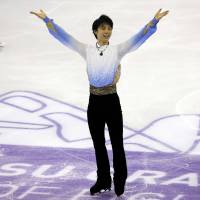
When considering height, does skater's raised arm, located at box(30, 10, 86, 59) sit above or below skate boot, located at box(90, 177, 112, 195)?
above

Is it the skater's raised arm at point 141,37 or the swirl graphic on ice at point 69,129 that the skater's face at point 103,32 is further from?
the swirl graphic on ice at point 69,129

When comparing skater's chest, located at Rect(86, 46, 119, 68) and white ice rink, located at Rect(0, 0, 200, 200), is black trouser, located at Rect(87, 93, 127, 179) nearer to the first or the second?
skater's chest, located at Rect(86, 46, 119, 68)

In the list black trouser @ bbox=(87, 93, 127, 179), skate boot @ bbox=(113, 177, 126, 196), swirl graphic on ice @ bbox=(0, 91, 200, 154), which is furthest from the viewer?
swirl graphic on ice @ bbox=(0, 91, 200, 154)

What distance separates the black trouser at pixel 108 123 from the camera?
6.40m

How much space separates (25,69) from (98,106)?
5.34m

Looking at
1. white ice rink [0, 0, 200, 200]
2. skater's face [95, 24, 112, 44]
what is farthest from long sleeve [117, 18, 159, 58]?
white ice rink [0, 0, 200, 200]

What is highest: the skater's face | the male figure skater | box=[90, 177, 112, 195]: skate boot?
the skater's face

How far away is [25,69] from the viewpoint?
11.5 meters

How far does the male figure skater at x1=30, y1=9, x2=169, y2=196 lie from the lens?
6266mm

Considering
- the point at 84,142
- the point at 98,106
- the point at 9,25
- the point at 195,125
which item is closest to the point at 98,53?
the point at 98,106

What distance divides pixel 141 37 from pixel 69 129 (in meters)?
2.93

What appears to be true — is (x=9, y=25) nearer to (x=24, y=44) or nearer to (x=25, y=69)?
(x=24, y=44)

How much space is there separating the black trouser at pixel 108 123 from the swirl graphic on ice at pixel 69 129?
4.93ft

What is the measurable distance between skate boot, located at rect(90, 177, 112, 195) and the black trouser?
8.3 inches
